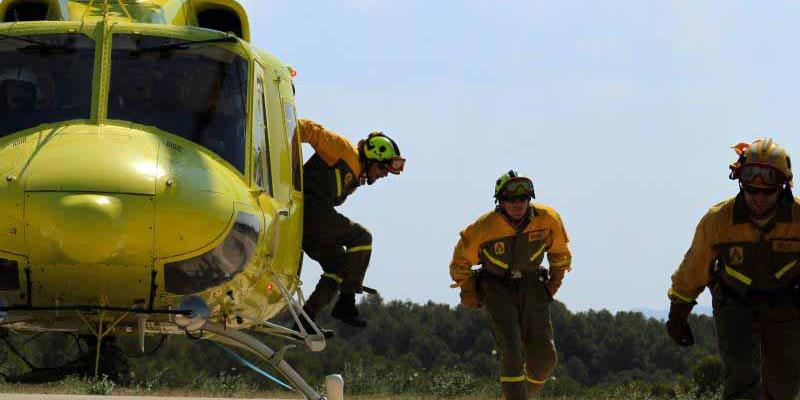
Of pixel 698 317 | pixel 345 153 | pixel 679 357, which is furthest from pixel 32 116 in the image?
pixel 698 317

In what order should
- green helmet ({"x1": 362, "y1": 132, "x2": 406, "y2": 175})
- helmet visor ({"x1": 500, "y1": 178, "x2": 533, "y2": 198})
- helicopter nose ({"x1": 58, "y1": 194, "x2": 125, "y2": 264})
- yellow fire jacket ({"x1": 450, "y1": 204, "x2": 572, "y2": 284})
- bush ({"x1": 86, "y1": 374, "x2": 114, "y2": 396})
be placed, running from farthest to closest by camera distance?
bush ({"x1": 86, "y1": 374, "x2": 114, "y2": 396}) → green helmet ({"x1": 362, "y1": 132, "x2": 406, "y2": 175}) → yellow fire jacket ({"x1": 450, "y1": 204, "x2": 572, "y2": 284}) → helmet visor ({"x1": 500, "y1": 178, "x2": 533, "y2": 198}) → helicopter nose ({"x1": 58, "y1": 194, "x2": 125, "y2": 264})

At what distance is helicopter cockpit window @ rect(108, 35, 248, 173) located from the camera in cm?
1069

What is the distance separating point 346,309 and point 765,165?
4.76 m

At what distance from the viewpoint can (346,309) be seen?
13320 millimetres

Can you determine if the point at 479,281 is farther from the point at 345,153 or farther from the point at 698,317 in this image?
the point at 698,317

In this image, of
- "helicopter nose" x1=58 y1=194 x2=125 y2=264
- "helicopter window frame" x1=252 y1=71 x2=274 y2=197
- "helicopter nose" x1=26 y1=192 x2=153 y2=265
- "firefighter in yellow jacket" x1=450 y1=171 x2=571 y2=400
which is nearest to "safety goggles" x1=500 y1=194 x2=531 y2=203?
"firefighter in yellow jacket" x1=450 y1=171 x2=571 y2=400

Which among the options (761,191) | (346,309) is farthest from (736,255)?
(346,309)

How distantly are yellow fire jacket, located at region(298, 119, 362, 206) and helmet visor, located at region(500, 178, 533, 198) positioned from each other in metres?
1.55

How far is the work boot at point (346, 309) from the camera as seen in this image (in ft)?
43.6

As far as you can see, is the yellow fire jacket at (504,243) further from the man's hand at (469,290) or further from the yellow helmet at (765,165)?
the yellow helmet at (765,165)

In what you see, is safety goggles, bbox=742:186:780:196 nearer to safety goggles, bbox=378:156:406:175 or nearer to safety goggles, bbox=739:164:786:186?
safety goggles, bbox=739:164:786:186

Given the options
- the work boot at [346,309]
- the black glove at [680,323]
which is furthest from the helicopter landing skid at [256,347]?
the black glove at [680,323]

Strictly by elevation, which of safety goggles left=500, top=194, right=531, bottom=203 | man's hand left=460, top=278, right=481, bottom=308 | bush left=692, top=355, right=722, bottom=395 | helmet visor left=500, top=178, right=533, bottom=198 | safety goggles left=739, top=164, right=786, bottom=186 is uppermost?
safety goggles left=739, top=164, right=786, bottom=186

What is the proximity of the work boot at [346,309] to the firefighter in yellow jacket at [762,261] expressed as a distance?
420cm
